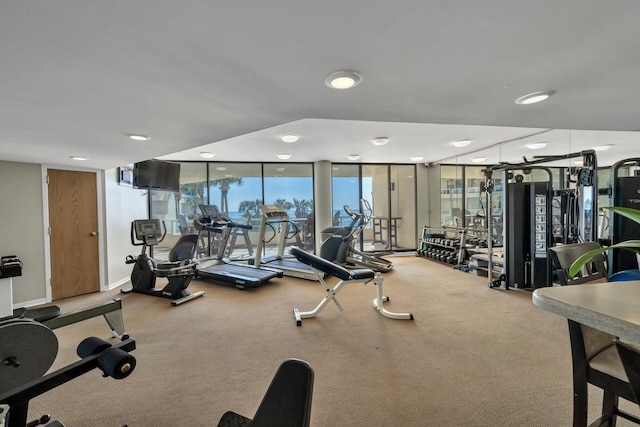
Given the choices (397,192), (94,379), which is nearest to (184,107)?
(94,379)

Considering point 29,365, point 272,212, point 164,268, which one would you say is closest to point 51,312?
point 29,365

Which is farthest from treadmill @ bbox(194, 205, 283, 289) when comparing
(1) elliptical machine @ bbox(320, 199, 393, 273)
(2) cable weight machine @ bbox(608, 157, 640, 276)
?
(2) cable weight machine @ bbox(608, 157, 640, 276)

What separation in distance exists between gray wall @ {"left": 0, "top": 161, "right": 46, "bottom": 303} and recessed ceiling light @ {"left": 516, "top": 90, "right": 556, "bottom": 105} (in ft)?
19.2

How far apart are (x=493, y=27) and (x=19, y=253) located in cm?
571

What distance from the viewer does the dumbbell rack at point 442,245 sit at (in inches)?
236

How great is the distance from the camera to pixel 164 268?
438 centimetres

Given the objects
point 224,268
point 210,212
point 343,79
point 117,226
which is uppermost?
point 343,79

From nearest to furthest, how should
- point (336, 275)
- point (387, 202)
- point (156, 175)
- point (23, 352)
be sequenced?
point (23, 352)
point (336, 275)
point (156, 175)
point (387, 202)

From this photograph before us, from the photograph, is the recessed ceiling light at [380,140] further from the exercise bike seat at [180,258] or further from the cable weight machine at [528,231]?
the exercise bike seat at [180,258]

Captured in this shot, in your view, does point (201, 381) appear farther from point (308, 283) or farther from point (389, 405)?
point (308, 283)

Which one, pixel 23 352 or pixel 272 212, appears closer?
pixel 23 352

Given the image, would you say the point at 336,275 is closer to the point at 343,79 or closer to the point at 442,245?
the point at 343,79

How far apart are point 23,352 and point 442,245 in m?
6.82

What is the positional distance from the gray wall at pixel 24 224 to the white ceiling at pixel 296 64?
154cm
